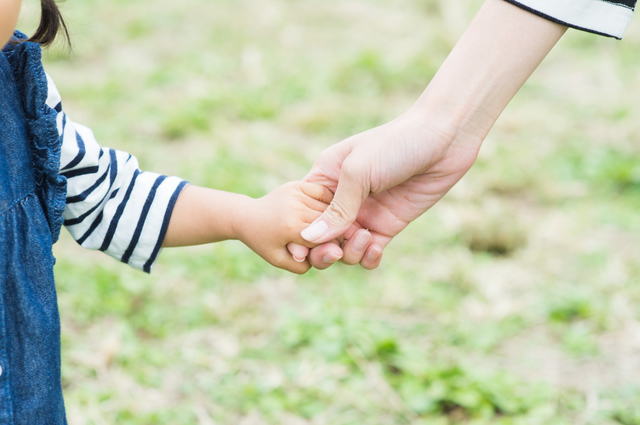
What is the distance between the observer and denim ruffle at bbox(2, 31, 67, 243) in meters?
0.93

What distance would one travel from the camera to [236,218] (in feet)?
3.83

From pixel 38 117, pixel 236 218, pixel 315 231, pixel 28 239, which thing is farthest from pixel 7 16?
pixel 315 231

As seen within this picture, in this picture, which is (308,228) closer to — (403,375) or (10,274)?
(10,274)

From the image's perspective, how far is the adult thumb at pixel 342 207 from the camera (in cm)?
119

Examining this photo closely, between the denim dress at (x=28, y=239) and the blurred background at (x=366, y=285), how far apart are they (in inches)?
33.9

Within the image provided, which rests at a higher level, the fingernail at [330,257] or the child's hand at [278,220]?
the child's hand at [278,220]

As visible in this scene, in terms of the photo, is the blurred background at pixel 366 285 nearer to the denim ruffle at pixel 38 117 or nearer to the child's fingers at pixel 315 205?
the child's fingers at pixel 315 205

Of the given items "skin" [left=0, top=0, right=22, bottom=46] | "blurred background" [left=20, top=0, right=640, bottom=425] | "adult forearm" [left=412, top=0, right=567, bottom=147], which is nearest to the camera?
"skin" [left=0, top=0, right=22, bottom=46]

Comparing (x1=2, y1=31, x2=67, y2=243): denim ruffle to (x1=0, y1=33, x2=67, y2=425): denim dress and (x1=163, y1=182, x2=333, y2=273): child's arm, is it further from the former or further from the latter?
(x1=163, y1=182, x2=333, y2=273): child's arm

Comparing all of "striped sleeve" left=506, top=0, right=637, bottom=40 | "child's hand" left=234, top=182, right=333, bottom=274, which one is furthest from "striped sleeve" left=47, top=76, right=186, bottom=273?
"striped sleeve" left=506, top=0, right=637, bottom=40

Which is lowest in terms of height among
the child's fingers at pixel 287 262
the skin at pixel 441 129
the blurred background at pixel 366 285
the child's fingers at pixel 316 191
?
the blurred background at pixel 366 285

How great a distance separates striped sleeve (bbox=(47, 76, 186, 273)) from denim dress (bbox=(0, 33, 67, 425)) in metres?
0.07

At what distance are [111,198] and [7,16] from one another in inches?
16.7

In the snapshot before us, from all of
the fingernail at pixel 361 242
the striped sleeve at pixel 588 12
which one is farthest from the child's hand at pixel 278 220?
the striped sleeve at pixel 588 12
